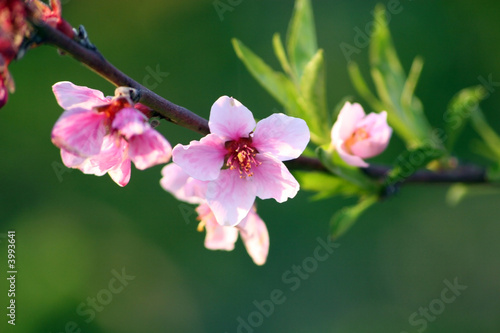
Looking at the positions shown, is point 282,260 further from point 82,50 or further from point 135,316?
point 82,50

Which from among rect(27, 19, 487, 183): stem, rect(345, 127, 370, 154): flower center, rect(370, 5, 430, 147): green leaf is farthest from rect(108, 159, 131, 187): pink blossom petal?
rect(370, 5, 430, 147): green leaf

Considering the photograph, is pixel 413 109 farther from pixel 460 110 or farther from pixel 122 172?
pixel 122 172

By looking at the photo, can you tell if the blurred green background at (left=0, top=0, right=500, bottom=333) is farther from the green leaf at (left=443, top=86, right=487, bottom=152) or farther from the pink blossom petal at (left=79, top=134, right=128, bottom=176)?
the pink blossom petal at (left=79, top=134, right=128, bottom=176)

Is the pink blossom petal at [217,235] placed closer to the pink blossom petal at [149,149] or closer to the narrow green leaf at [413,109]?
the pink blossom petal at [149,149]

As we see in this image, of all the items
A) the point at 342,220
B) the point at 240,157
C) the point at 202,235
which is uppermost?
the point at 240,157

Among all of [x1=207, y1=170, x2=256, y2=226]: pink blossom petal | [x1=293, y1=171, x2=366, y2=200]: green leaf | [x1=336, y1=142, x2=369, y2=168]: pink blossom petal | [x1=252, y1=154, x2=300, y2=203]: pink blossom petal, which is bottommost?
[x1=293, y1=171, x2=366, y2=200]: green leaf

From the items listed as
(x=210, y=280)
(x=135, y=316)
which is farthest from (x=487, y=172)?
(x=135, y=316)

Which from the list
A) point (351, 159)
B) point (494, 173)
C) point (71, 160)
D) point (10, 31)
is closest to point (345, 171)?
point (351, 159)
